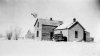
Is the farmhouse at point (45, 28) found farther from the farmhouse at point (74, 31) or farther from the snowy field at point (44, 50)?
the snowy field at point (44, 50)

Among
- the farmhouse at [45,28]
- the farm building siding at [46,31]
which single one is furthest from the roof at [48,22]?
the farm building siding at [46,31]

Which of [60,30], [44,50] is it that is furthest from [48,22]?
[44,50]

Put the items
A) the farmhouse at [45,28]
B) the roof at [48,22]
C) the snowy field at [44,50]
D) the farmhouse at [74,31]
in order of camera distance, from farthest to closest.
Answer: the roof at [48,22] < the farmhouse at [45,28] < the farmhouse at [74,31] < the snowy field at [44,50]

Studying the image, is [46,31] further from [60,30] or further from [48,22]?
[60,30]

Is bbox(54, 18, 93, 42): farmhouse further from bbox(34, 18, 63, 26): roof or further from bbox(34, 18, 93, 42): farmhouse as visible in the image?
bbox(34, 18, 63, 26): roof

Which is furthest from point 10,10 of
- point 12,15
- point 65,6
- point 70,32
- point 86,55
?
point 70,32

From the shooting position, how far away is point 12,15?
4121 mm

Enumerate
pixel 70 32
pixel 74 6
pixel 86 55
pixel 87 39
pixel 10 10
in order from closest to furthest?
pixel 86 55 < pixel 10 10 < pixel 74 6 < pixel 70 32 < pixel 87 39

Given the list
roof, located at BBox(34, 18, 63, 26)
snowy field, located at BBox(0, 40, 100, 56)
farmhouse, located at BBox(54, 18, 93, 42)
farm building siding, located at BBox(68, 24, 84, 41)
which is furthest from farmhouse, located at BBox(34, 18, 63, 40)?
snowy field, located at BBox(0, 40, 100, 56)

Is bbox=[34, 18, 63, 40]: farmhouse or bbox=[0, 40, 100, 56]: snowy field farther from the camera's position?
bbox=[34, 18, 63, 40]: farmhouse

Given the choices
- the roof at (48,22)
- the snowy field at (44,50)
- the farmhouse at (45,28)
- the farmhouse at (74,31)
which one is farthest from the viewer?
the roof at (48,22)

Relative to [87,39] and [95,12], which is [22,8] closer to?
[95,12]

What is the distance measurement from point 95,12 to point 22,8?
81.4 inches

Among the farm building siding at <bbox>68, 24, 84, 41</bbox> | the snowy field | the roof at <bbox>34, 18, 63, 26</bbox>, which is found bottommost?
the snowy field
